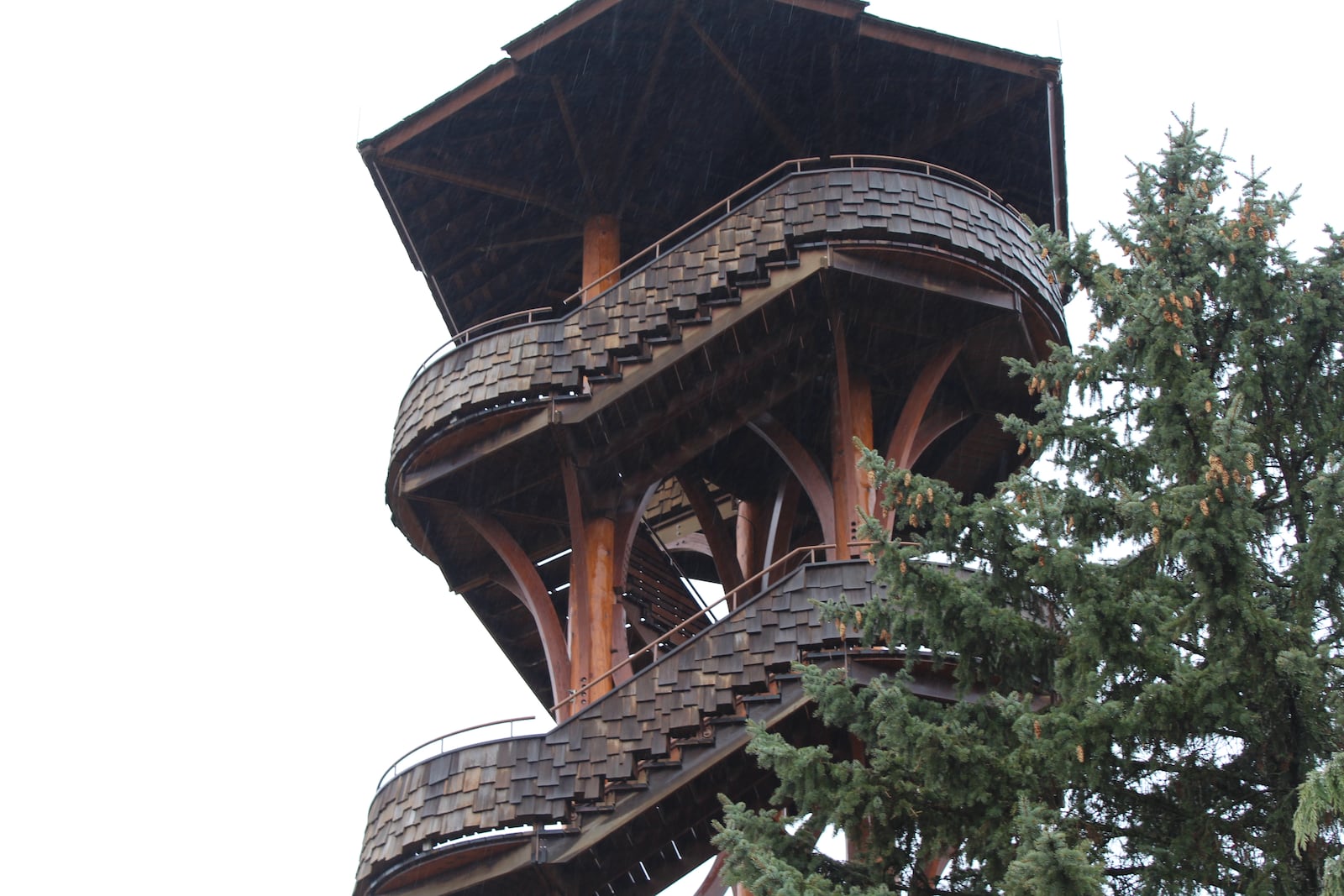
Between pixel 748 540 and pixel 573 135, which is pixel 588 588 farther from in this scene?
pixel 573 135

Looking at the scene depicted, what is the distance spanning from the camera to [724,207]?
22734 mm

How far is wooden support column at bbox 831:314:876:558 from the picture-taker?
17.8 m

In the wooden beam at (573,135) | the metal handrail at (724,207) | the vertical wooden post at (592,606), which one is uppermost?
the wooden beam at (573,135)

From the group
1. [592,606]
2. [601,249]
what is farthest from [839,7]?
[592,606]

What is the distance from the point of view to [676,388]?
18828 mm

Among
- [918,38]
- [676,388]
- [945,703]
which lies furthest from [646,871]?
[918,38]

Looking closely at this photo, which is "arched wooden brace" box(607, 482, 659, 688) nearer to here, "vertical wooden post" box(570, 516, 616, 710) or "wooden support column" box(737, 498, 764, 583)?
"vertical wooden post" box(570, 516, 616, 710)

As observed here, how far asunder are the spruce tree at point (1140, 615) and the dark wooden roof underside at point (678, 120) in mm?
9012

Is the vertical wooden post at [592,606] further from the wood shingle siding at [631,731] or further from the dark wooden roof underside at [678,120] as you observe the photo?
the dark wooden roof underside at [678,120]

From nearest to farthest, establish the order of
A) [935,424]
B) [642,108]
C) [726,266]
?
[726,266], [935,424], [642,108]

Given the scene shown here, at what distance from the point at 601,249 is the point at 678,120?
6.29ft

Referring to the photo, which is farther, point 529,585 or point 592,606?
point 529,585

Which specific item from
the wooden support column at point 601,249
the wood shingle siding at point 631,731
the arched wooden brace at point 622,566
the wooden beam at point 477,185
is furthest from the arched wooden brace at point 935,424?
the wooden beam at point 477,185

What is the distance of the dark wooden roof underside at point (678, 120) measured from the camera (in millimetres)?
20219
